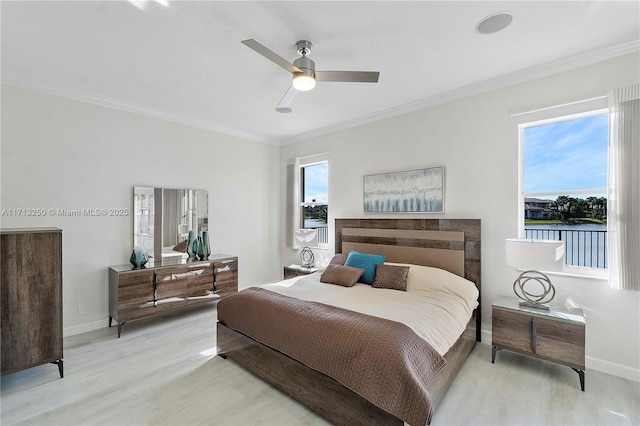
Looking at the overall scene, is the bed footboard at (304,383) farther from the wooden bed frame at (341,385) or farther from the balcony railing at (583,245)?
the balcony railing at (583,245)

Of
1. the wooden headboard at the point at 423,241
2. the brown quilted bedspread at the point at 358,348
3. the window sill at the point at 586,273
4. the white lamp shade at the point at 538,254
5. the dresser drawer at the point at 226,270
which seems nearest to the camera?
the brown quilted bedspread at the point at 358,348

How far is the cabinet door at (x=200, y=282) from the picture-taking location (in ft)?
12.9

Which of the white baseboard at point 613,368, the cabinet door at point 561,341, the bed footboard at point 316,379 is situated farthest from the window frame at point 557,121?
the bed footboard at point 316,379

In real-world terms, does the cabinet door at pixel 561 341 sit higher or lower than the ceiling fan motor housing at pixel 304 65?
lower

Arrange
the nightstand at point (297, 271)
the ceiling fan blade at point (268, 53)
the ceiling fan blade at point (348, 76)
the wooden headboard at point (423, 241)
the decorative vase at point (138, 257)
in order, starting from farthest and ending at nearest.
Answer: the nightstand at point (297, 271)
the decorative vase at point (138, 257)
the wooden headboard at point (423, 241)
the ceiling fan blade at point (348, 76)
the ceiling fan blade at point (268, 53)

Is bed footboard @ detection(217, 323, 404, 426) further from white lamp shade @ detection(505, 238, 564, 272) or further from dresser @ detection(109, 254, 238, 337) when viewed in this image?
white lamp shade @ detection(505, 238, 564, 272)

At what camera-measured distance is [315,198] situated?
204 inches

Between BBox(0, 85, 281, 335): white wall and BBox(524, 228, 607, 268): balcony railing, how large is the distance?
4.40 meters

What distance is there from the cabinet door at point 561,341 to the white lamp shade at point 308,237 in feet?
9.63

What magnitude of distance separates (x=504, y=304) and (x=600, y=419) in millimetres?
956

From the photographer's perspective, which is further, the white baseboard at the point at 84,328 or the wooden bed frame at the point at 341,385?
the white baseboard at the point at 84,328

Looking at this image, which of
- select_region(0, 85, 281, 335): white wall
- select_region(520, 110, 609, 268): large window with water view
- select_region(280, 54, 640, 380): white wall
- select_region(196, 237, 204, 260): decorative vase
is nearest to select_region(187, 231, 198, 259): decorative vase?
select_region(196, 237, 204, 260): decorative vase

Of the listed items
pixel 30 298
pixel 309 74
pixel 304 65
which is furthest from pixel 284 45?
pixel 30 298

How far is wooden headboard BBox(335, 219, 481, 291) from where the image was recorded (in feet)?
10.7
